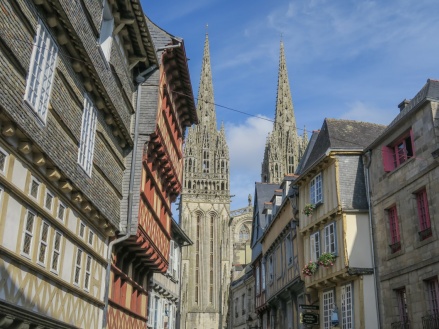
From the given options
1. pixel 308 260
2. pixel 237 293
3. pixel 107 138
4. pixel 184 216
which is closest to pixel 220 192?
pixel 184 216

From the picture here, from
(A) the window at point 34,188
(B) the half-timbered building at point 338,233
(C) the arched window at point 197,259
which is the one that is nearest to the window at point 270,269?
(B) the half-timbered building at point 338,233

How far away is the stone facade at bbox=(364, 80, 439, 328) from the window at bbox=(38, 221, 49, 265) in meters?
8.60

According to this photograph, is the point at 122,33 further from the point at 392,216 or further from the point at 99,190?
the point at 392,216

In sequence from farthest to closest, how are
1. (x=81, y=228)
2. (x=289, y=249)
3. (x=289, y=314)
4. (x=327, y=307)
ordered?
(x=289, y=314) → (x=289, y=249) → (x=327, y=307) → (x=81, y=228)

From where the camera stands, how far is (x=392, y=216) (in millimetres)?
15727

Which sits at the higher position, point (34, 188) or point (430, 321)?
point (34, 188)

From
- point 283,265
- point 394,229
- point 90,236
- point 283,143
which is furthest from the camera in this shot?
point 283,143

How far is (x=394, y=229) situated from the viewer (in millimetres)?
15469

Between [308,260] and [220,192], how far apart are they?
6801 centimetres

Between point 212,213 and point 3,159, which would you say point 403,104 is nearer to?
point 3,159

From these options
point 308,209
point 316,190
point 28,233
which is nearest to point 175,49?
point 316,190

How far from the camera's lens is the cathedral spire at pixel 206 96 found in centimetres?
9475

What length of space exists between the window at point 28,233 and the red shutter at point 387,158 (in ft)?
33.5

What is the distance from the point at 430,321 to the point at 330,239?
479cm
